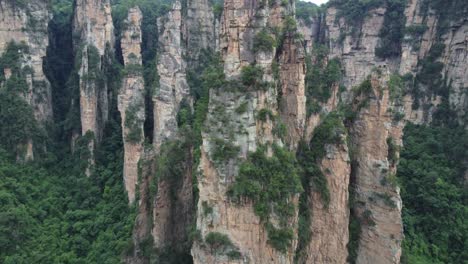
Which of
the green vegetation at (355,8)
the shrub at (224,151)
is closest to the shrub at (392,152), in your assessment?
the shrub at (224,151)

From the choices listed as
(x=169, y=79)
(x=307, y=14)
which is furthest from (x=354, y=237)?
(x=307, y=14)

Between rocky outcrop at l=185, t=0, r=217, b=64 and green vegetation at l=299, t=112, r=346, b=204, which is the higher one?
rocky outcrop at l=185, t=0, r=217, b=64

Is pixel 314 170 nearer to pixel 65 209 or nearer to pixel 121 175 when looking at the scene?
pixel 121 175

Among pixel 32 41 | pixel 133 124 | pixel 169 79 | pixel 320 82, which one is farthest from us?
pixel 32 41

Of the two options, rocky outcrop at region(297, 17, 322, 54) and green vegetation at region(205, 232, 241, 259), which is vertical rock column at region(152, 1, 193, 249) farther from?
rocky outcrop at region(297, 17, 322, 54)

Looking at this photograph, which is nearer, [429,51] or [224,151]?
[224,151]

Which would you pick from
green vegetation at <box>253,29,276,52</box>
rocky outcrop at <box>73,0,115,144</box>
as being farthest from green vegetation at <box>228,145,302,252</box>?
rocky outcrop at <box>73,0,115,144</box>
